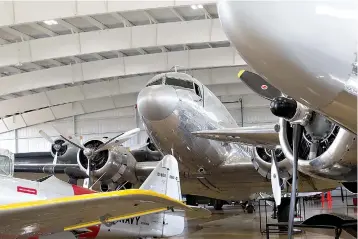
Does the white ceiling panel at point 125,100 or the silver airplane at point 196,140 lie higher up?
the white ceiling panel at point 125,100

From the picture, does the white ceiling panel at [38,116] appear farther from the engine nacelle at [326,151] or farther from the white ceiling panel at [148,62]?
the engine nacelle at [326,151]

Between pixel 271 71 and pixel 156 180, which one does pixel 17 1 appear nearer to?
pixel 156 180

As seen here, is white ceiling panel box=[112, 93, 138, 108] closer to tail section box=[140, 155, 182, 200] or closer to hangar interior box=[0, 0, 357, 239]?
hangar interior box=[0, 0, 357, 239]

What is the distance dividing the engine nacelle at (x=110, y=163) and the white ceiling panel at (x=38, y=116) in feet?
49.5

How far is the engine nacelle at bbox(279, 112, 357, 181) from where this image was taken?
3699mm

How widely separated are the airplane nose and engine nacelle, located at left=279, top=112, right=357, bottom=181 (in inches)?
216

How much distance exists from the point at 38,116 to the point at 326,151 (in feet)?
80.6

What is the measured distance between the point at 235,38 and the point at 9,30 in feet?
47.7

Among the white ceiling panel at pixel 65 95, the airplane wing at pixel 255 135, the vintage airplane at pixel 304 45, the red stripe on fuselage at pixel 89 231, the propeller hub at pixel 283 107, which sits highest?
the white ceiling panel at pixel 65 95

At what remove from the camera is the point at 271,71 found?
2473 millimetres

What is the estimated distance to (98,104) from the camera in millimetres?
26203

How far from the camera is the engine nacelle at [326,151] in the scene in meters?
3.70

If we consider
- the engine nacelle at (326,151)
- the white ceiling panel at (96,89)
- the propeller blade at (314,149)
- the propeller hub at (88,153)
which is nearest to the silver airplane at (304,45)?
the engine nacelle at (326,151)

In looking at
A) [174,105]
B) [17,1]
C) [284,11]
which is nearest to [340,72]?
[284,11]
